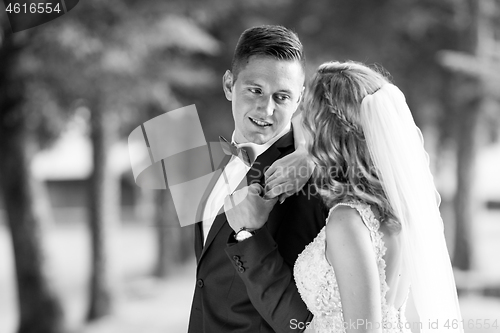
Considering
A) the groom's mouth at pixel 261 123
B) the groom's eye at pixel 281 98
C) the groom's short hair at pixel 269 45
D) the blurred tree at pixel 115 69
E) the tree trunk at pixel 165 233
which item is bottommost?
the tree trunk at pixel 165 233

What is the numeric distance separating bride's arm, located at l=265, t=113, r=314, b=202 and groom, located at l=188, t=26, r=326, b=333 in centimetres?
8

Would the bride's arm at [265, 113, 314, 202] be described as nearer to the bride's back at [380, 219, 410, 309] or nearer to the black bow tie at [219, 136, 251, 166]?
the black bow tie at [219, 136, 251, 166]

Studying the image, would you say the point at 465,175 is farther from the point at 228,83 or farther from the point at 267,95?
the point at 267,95

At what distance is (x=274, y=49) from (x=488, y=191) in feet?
101

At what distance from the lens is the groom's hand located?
2031 millimetres

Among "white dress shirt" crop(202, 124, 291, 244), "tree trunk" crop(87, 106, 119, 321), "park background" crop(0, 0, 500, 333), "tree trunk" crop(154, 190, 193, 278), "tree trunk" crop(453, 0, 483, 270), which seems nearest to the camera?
"white dress shirt" crop(202, 124, 291, 244)

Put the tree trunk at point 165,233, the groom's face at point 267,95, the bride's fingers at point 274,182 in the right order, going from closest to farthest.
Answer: the bride's fingers at point 274,182, the groom's face at point 267,95, the tree trunk at point 165,233

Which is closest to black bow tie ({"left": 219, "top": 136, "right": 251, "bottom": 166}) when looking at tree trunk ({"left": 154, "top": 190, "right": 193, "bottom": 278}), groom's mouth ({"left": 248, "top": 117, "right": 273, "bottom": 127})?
groom's mouth ({"left": 248, "top": 117, "right": 273, "bottom": 127})

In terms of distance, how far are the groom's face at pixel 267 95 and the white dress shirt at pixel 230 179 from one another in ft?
0.19

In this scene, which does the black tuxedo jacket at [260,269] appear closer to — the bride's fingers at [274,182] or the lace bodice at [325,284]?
the lace bodice at [325,284]

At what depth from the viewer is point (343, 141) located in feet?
6.88

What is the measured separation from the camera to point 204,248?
7.67ft

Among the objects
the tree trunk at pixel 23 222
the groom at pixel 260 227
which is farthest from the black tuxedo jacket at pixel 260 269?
the tree trunk at pixel 23 222

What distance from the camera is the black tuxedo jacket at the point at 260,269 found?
2088 mm
